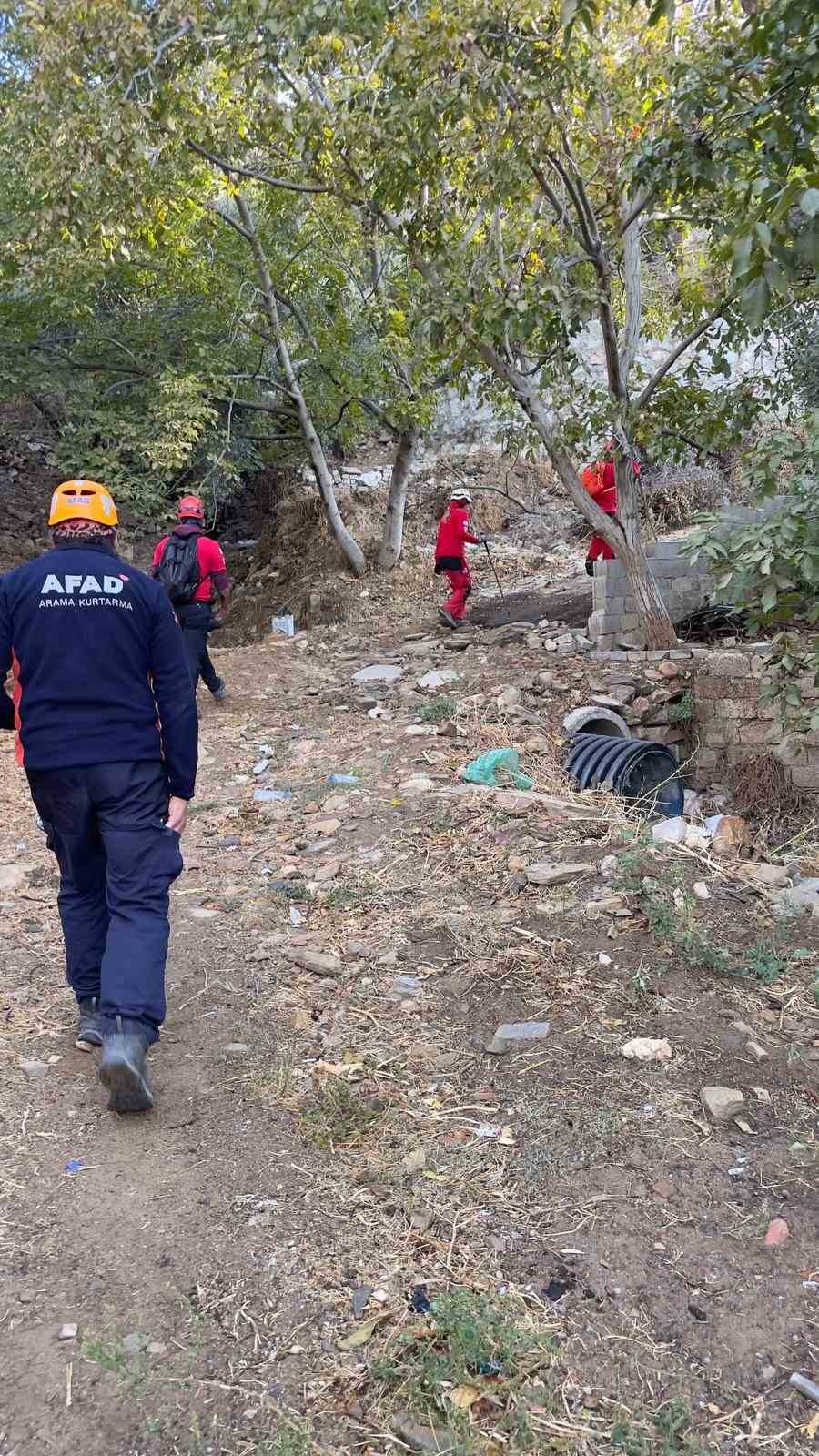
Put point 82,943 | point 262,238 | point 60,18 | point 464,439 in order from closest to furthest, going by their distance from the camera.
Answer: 1. point 82,943
2. point 60,18
3. point 262,238
4. point 464,439

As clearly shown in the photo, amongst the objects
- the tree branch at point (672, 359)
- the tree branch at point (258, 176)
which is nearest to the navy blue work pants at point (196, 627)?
the tree branch at point (258, 176)

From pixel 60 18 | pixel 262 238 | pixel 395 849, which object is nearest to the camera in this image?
pixel 395 849

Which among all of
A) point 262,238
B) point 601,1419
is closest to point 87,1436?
point 601,1419

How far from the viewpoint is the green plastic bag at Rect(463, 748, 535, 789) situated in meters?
6.23

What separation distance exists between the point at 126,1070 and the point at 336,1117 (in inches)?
22.8

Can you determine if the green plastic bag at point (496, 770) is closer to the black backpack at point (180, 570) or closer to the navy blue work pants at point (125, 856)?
the black backpack at point (180, 570)

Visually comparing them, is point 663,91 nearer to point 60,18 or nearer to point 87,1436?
point 60,18

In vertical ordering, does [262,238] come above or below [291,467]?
above

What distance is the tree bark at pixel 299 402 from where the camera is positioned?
11.8m

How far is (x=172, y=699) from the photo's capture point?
298 centimetres

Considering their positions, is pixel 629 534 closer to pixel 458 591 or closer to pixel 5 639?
pixel 458 591

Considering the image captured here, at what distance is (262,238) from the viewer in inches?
473

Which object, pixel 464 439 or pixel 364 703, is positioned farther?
pixel 464 439

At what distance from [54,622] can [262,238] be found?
34.7ft
